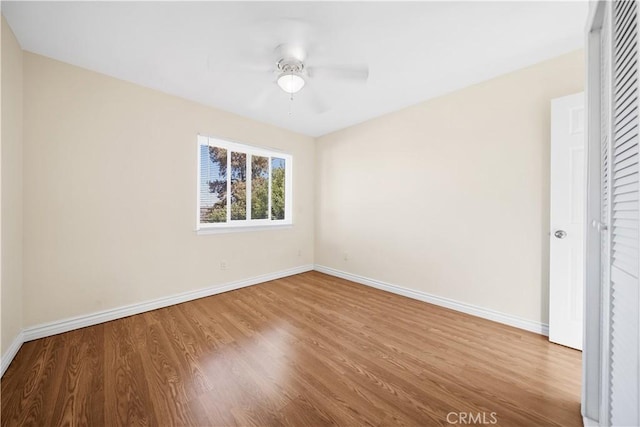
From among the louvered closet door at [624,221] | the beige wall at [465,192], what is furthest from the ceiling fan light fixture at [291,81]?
the louvered closet door at [624,221]

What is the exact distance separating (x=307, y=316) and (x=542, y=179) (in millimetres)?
2519

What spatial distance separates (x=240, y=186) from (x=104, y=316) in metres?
2.04

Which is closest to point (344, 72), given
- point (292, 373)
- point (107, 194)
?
point (292, 373)

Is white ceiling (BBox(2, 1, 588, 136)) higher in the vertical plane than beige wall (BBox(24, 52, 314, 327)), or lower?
higher

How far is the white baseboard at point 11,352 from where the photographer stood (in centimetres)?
159

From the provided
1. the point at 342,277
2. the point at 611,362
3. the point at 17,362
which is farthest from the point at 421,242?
the point at 17,362

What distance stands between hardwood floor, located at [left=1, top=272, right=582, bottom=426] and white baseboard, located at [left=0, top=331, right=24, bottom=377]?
4 cm

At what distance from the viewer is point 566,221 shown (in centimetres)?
193

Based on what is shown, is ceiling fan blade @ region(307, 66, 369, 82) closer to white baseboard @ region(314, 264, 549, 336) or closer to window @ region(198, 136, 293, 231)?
window @ region(198, 136, 293, 231)

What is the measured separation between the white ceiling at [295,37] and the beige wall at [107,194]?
0.29m

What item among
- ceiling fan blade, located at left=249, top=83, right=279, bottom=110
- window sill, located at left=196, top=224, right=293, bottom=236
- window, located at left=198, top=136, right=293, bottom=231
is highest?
ceiling fan blade, located at left=249, top=83, right=279, bottom=110

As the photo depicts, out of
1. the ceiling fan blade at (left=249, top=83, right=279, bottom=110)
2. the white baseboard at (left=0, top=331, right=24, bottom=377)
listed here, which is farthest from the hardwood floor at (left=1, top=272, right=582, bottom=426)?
the ceiling fan blade at (left=249, top=83, right=279, bottom=110)

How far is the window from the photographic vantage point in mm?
3121

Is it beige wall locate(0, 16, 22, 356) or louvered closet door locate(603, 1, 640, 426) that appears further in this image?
beige wall locate(0, 16, 22, 356)
